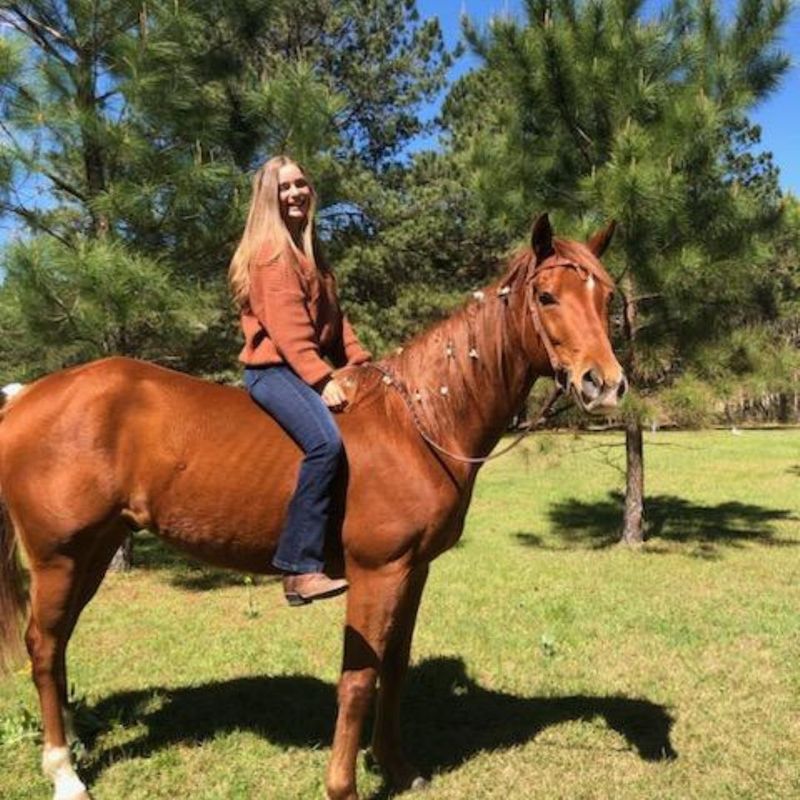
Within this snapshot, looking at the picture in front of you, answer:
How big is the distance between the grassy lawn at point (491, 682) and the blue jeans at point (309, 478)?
1.16m

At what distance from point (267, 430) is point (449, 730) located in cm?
190

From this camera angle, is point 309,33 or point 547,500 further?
point 309,33

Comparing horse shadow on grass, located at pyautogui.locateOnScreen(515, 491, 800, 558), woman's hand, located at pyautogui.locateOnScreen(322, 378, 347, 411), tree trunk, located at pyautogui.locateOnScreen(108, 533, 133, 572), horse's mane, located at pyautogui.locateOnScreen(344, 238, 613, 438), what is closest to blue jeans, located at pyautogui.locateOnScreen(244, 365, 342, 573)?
woman's hand, located at pyautogui.locateOnScreen(322, 378, 347, 411)

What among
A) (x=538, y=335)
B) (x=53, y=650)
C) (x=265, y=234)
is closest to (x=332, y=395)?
(x=265, y=234)

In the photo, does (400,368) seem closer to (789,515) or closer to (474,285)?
(789,515)

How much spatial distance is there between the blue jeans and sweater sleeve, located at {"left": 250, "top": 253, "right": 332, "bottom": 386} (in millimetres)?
104

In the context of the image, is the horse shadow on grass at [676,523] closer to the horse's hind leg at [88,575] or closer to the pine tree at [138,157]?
the pine tree at [138,157]

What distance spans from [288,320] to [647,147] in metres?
5.33

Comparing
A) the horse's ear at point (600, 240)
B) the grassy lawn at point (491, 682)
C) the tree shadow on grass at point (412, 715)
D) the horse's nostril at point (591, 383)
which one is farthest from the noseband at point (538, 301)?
the tree shadow on grass at point (412, 715)

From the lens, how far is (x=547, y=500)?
41.1 feet

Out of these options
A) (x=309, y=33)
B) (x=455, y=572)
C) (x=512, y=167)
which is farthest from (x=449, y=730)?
(x=309, y=33)

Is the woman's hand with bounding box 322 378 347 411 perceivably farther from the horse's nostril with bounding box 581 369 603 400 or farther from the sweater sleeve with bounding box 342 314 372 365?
the horse's nostril with bounding box 581 369 603 400

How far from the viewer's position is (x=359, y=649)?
302 cm

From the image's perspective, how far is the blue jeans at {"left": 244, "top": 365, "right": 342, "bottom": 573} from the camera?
2938 mm
